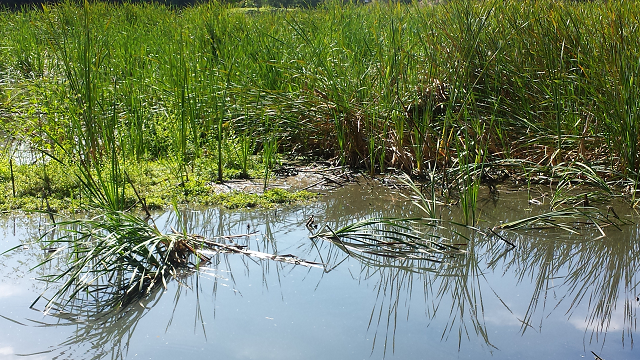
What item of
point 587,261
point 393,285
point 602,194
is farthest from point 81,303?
point 602,194

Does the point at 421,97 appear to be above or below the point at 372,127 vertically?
above

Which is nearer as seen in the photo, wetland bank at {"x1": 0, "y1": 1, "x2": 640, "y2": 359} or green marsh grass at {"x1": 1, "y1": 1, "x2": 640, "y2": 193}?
wetland bank at {"x1": 0, "y1": 1, "x2": 640, "y2": 359}

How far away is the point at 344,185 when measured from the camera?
394cm

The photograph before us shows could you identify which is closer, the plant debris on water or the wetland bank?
the wetland bank

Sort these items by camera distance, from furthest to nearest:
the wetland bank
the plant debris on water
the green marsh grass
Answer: the green marsh grass < the plant debris on water < the wetland bank

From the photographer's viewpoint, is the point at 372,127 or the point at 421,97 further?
the point at 421,97

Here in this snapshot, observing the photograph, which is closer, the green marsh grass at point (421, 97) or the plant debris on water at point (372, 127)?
the plant debris on water at point (372, 127)

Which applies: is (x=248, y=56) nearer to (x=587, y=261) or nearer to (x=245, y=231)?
(x=245, y=231)

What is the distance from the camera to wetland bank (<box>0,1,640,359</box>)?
2293 mm

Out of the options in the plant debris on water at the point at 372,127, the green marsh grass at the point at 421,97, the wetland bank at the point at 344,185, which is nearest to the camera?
the wetland bank at the point at 344,185

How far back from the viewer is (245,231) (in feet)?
10.3

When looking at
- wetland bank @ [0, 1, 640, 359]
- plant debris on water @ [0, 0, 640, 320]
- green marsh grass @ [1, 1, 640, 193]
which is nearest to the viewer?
wetland bank @ [0, 1, 640, 359]

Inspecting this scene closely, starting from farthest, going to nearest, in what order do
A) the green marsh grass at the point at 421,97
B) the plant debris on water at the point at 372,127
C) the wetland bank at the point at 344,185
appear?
A: the green marsh grass at the point at 421,97 < the plant debris on water at the point at 372,127 < the wetland bank at the point at 344,185

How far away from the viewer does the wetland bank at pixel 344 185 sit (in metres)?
2.29
